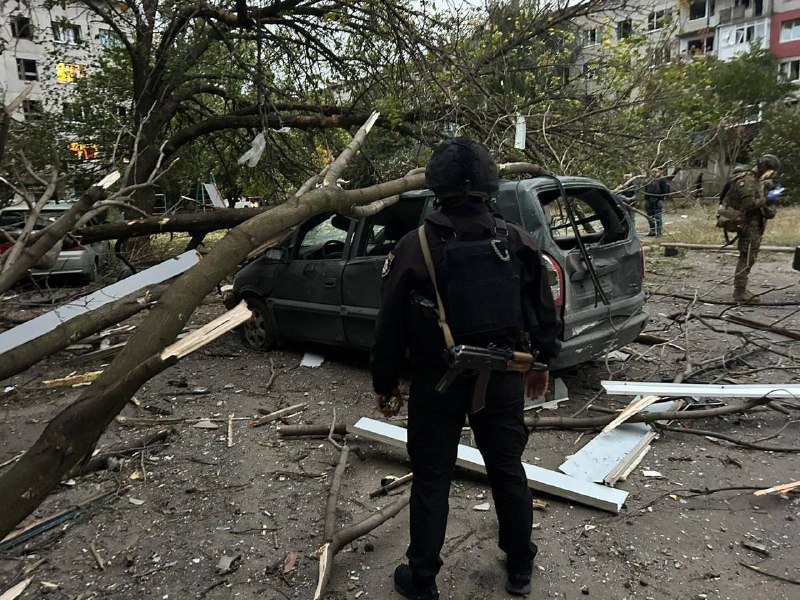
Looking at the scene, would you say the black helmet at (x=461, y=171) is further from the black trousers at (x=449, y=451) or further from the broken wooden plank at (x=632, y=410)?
the broken wooden plank at (x=632, y=410)

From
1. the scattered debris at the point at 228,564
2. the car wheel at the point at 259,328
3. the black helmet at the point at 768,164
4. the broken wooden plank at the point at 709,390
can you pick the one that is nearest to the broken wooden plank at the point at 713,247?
the black helmet at the point at 768,164

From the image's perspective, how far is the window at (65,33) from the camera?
952 centimetres

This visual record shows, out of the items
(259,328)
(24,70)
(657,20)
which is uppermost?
(24,70)

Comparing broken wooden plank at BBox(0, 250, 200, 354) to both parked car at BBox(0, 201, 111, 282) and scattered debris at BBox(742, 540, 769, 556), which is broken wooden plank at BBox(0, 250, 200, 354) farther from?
parked car at BBox(0, 201, 111, 282)

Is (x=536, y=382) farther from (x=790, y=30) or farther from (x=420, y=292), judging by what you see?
(x=790, y=30)

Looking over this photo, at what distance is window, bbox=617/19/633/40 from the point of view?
7523 mm

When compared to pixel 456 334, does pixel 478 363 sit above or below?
below

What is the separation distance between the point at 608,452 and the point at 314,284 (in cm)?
315

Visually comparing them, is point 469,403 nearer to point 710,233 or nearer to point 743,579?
point 743,579

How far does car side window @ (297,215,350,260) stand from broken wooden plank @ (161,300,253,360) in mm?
3166

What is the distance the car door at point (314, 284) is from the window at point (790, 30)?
4264cm

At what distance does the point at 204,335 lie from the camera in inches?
89.1

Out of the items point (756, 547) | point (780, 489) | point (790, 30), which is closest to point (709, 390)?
point (780, 489)

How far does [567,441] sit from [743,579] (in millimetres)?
1523
